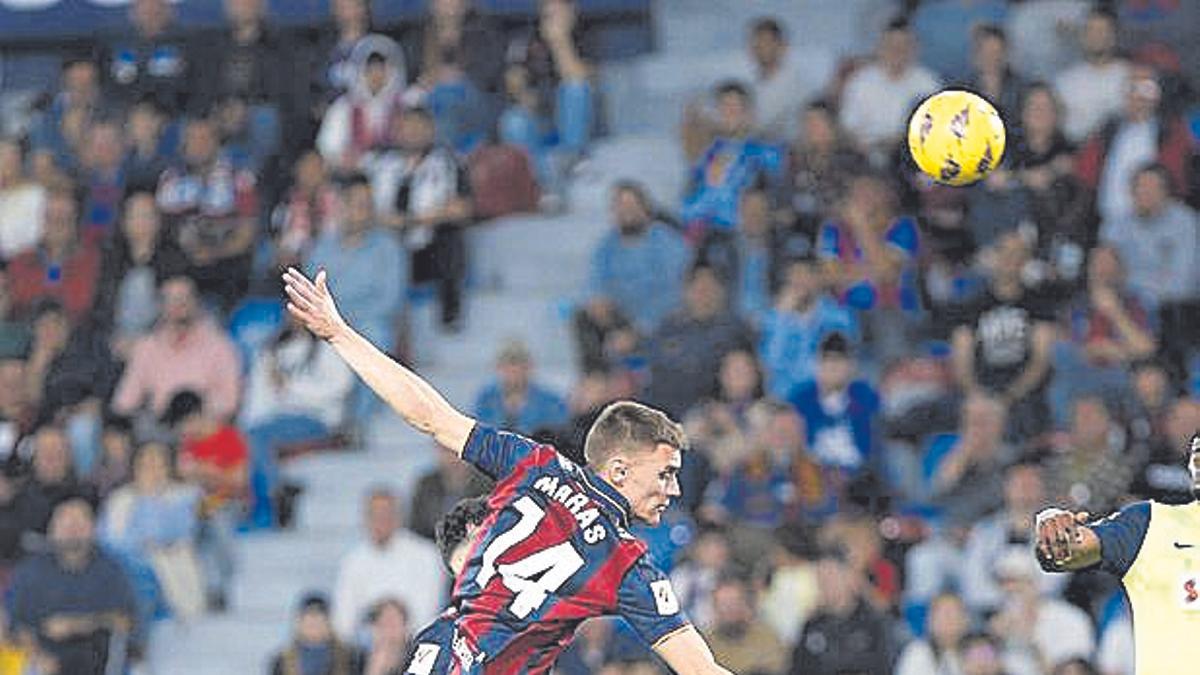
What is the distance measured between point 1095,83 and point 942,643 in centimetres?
422

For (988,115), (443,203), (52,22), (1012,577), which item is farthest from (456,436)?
(52,22)

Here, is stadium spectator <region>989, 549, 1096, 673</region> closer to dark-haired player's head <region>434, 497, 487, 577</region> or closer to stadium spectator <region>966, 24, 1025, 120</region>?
stadium spectator <region>966, 24, 1025, 120</region>

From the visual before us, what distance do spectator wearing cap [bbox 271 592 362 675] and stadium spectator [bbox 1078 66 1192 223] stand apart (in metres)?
5.15

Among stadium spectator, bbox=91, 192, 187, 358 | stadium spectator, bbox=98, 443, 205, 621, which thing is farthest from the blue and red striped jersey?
stadium spectator, bbox=91, 192, 187, 358

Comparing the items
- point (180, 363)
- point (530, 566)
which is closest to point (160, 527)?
point (180, 363)

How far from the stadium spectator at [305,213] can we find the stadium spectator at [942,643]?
5.49 meters

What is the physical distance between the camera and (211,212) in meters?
20.2

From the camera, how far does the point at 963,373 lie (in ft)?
55.7

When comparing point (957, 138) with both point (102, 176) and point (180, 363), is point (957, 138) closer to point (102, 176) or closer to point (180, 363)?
point (180, 363)

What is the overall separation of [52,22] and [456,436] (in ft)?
44.9

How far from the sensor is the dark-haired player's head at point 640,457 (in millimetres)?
9664

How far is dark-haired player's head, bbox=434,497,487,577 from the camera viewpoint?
1068 centimetres

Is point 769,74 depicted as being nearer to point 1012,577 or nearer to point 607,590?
point 1012,577

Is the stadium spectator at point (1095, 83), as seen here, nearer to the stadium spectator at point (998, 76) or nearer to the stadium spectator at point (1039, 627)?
the stadium spectator at point (998, 76)
